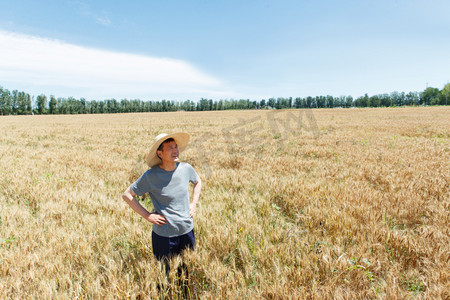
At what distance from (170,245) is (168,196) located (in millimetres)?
524

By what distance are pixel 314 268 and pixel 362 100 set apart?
194623mm

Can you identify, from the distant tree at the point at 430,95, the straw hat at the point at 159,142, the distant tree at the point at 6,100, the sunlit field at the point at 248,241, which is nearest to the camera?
the sunlit field at the point at 248,241

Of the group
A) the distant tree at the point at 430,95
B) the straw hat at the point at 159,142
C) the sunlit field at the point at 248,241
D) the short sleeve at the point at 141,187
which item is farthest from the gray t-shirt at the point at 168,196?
the distant tree at the point at 430,95

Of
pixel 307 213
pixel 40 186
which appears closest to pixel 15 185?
pixel 40 186

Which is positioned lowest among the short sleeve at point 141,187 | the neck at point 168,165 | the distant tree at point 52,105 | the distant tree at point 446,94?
the short sleeve at point 141,187

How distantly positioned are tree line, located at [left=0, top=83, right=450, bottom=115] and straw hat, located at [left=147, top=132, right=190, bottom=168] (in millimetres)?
136196

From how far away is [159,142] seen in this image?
7.63 ft

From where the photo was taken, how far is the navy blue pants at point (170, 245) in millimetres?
2332

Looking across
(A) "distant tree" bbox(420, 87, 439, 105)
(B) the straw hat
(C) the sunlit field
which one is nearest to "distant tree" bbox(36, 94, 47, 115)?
(C) the sunlit field

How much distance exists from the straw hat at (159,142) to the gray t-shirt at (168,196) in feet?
0.33

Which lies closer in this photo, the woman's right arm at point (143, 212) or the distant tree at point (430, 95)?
the woman's right arm at point (143, 212)

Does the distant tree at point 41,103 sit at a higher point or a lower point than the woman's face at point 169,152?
higher

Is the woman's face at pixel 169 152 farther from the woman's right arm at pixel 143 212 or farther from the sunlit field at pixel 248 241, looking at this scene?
the sunlit field at pixel 248 241

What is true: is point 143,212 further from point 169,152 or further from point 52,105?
point 52,105
